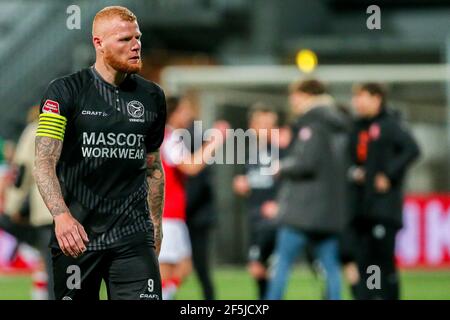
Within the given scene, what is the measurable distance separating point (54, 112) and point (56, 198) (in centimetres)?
44

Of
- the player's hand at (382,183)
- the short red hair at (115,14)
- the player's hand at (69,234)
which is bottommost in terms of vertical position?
the player's hand at (69,234)

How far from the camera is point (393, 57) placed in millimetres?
27516

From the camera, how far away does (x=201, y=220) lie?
1273cm

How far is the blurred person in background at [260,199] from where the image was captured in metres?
12.9

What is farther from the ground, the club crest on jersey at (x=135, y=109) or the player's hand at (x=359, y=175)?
the player's hand at (x=359, y=175)

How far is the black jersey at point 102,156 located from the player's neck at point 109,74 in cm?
2

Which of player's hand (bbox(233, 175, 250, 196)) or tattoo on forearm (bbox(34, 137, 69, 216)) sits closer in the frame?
tattoo on forearm (bbox(34, 137, 69, 216))

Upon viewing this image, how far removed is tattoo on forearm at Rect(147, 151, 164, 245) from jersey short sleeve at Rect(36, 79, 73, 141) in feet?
2.14

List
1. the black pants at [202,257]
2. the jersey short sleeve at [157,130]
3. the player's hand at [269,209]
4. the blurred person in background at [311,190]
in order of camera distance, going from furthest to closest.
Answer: the player's hand at [269,209] < the black pants at [202,257] < the blurred person in background at [311,190] < the jersey short sleeve at [157,130]

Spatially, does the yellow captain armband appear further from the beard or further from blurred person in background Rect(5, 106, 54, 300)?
blurred person in background Rect(5, 106, 54, 300)

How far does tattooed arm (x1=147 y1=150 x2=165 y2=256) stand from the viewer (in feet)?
22.4

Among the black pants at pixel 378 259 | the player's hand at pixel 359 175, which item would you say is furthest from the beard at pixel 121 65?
the player's hand at pixel 359 175

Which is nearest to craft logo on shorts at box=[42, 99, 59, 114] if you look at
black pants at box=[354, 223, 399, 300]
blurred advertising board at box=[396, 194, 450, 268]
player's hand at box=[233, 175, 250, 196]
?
black pants at box=[354, 223, 399, 300]

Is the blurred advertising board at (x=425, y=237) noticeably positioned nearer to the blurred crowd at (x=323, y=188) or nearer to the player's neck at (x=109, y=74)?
the blurred crowd at (x=323, y=188)
